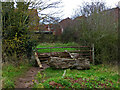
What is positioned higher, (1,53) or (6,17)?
(6,17)

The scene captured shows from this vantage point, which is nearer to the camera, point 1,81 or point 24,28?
point 1,81

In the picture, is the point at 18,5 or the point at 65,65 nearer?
the point at 65,65

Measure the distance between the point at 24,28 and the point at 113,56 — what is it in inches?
249

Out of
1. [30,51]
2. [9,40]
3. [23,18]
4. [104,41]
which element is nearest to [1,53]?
[9,40]

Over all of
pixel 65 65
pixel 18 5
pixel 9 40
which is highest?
pixel 18 5

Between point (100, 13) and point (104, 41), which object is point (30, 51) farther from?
point (100, 13)

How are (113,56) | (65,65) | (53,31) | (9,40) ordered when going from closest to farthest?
(65,65)
(9,40)
(113,56)
(53,31)

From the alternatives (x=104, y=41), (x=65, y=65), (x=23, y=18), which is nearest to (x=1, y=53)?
(x=23, y=18)

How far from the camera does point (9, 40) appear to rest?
8789mm

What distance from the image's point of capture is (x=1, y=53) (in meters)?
8.39

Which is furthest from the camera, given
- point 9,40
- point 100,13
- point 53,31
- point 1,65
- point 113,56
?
point 53,31

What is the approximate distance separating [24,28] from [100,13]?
6.10 meters

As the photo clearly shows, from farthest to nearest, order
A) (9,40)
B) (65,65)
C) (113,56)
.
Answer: (113,56) → (9,40) → (65,65)

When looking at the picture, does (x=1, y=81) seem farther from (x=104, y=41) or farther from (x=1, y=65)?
(x=104, y=41)
